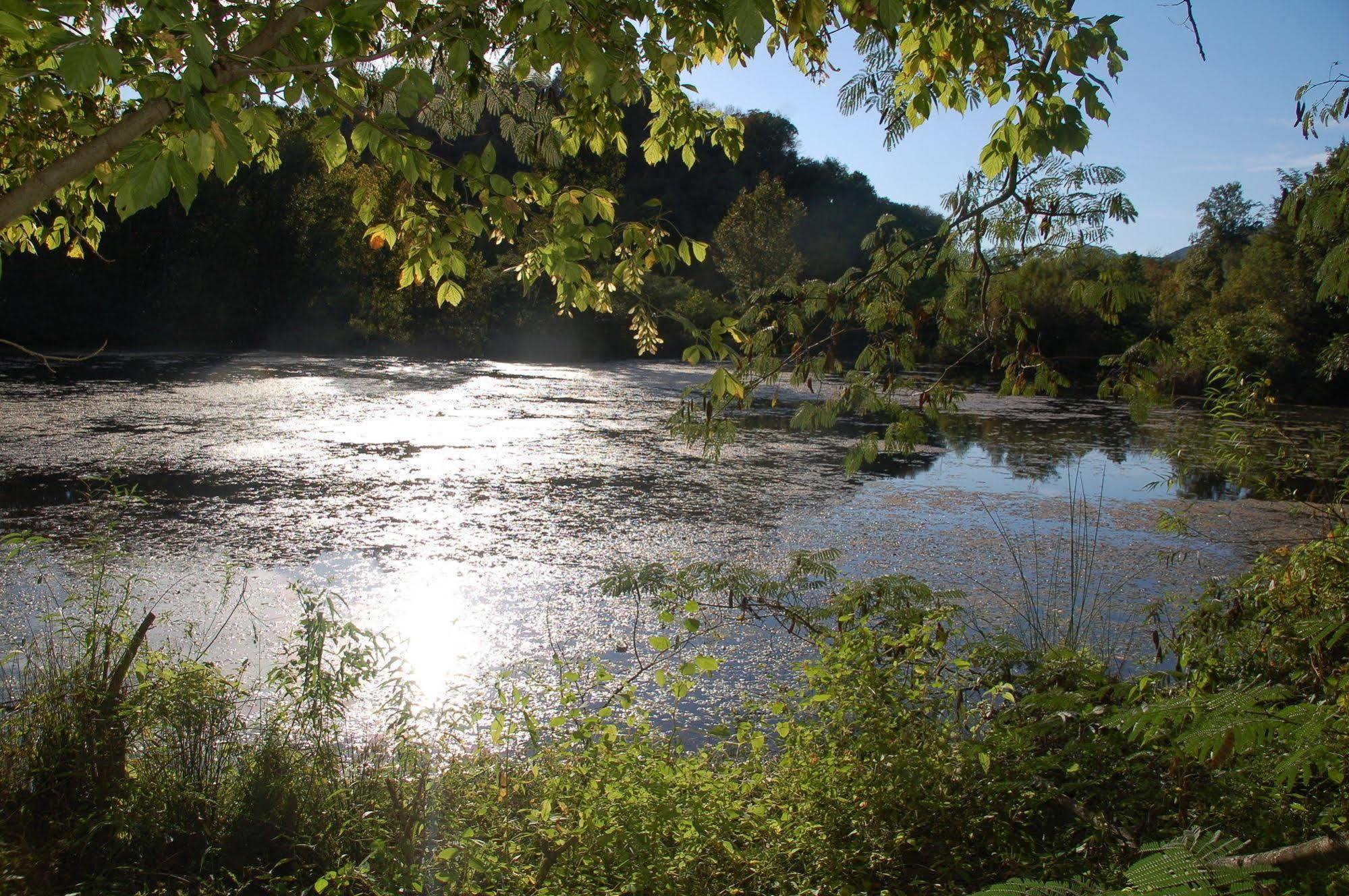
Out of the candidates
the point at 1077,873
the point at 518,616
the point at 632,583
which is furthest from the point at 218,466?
the point at 1077,873

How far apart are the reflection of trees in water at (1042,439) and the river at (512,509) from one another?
59 mm

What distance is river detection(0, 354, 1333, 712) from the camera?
13.8 ft

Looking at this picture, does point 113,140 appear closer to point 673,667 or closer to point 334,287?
point 673,667

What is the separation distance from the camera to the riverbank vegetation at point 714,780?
73.0 inches

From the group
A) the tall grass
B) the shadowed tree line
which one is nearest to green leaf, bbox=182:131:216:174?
the tall grass

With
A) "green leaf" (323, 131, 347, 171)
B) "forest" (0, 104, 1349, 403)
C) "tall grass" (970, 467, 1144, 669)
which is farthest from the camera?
"forest" (0, 104, 1349, 403)

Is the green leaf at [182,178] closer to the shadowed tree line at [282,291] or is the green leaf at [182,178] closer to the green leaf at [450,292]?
the green leaf at [450,292]

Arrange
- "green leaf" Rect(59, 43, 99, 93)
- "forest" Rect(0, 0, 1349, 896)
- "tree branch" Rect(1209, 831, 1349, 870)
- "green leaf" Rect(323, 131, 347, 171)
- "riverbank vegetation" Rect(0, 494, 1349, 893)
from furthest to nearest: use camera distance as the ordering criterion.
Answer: "green leaf" Rect(323, 131, 347, 171) → "riverbank vegetation" Rect(0, 494, 1349, 893) → "forest" Rect(0, 0, 1349, 896) → "green leaf" Rect(59, 43, 99, 93) → "tree branch" Rect(1209, 831, 1349, 870)

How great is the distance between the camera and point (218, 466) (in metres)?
7.20

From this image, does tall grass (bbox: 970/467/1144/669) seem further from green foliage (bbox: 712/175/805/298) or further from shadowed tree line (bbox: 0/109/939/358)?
green foliage (bbox: 712/175/805/298)

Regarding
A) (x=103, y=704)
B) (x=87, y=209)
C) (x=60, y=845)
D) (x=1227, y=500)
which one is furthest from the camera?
(x=1227, y=500)

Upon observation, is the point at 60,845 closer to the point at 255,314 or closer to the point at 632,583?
the point at 632,583

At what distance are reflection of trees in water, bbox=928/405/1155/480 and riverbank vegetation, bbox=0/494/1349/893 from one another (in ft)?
17.9

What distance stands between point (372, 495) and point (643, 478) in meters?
2.05
